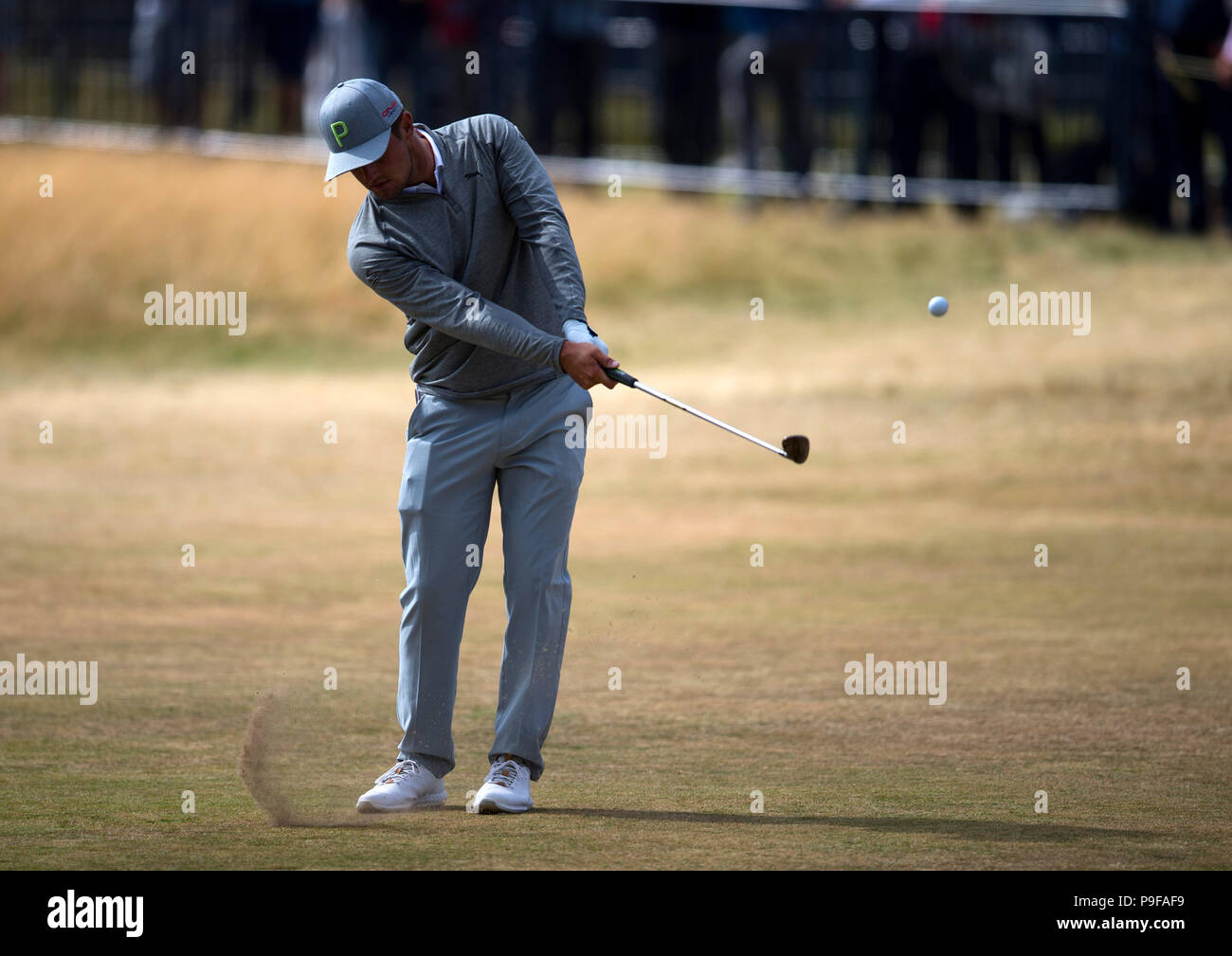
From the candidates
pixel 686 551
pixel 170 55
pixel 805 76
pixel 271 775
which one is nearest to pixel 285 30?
pixel 170 55

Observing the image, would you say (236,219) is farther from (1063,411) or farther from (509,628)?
(509,628)

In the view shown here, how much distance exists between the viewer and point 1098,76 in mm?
18078

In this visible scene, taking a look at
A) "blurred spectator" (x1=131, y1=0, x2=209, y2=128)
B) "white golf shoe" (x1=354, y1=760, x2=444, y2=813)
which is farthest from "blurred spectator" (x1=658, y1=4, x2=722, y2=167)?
"white golf shoe" (x1=354, y1=760, x2=444, y2=813)

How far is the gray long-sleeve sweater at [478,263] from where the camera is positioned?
240 inches

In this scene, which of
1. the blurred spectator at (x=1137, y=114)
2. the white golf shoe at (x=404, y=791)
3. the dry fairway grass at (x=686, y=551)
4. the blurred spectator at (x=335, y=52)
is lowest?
the white golf shoe at (x=404, y=791)

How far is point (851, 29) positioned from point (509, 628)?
518 inches

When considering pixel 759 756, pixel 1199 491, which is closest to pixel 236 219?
pixel 1199 491

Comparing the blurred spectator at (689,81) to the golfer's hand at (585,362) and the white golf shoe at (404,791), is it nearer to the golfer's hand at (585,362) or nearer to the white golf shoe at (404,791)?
the golfer's hand at (585,362)

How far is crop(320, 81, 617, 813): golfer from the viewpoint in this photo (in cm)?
620

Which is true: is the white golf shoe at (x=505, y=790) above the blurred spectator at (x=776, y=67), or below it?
below

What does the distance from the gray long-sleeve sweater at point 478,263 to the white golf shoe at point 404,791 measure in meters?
1.20

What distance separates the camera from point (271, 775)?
641cm

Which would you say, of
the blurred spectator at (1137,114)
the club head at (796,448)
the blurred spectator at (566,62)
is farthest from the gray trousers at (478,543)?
the blurred spectator at (566,62)

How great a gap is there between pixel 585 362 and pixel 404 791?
1.46 metres
